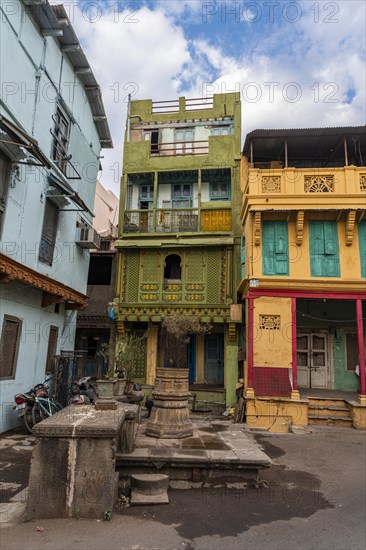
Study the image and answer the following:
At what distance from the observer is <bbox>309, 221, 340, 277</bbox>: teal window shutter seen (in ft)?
40.4

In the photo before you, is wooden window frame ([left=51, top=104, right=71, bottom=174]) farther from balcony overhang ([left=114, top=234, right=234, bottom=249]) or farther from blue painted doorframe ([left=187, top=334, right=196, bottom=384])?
blue painted doorframe ([left=187, top=334, right=196, bottom=384])

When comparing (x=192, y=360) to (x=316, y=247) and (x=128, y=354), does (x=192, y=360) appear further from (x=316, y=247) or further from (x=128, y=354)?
(x=316, y=247)

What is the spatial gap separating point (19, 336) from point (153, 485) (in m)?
5.99

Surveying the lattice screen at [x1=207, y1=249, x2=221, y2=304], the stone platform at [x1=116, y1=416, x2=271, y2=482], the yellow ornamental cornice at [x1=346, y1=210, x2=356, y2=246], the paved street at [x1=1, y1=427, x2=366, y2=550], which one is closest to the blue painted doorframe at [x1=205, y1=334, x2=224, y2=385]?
the lattice screen at [x1=207, y1=249, x2=221, y2=304]

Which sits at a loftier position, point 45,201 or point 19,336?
point 45,201

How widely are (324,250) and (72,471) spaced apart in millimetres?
10392

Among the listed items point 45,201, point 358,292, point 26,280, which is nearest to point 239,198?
point 358,292

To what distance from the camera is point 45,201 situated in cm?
1081

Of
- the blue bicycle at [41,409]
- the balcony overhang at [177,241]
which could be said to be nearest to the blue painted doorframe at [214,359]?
the balcony overhang at [177,241]

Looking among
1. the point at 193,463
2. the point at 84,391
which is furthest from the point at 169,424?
the point at 84,391

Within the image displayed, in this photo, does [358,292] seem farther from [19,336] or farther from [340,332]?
[19,336]

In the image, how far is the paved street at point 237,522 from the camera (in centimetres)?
397

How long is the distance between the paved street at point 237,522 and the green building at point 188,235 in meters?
8.83

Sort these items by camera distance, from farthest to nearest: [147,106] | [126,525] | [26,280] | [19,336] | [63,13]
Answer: [147,106], [63,13], [19,336], [26,280], [126,525]
